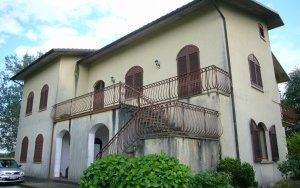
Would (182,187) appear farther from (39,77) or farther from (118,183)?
(39,77)

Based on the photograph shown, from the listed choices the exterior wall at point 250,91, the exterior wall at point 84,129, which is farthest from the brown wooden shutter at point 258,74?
the exterior wall at point 84,129

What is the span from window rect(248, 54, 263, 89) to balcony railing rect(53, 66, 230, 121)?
2502 mm

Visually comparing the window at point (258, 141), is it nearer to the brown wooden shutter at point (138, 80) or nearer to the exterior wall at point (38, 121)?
the brown wooden shutter at point (138, 80)

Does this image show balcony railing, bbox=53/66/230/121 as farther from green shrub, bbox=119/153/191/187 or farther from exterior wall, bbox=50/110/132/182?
green shrub, bbox=119/153/191/187

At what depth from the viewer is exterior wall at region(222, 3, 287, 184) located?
11320mm

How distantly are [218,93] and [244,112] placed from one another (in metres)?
1.86

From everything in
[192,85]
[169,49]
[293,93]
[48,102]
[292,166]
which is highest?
[169,49]

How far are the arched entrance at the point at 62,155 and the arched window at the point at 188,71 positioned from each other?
746 cm

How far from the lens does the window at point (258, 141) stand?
11606 mm

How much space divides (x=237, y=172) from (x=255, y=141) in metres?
3.01

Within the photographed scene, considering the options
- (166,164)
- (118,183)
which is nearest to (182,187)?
(166,164)

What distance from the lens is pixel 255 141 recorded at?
11.7 meters

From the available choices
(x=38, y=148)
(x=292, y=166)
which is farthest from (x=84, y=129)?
(x=292, y=166)

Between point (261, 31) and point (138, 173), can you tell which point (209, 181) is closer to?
point (138, 173)
